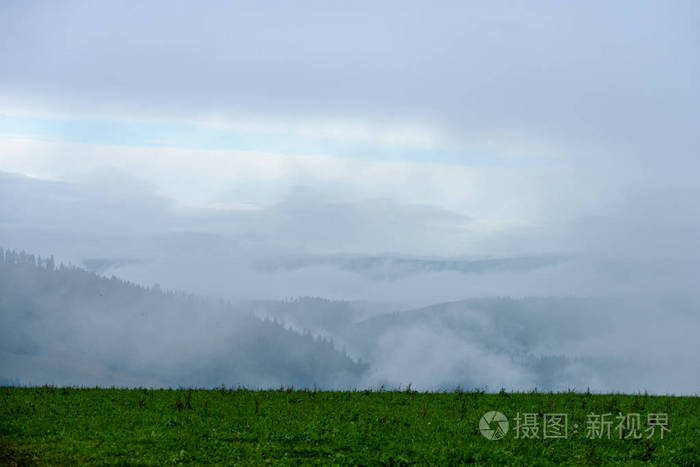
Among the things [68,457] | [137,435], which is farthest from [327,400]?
[68,457]

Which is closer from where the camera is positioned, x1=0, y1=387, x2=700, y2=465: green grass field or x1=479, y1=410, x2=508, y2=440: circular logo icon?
x1=0, y1=387, x2=700, y2=465: green grass field

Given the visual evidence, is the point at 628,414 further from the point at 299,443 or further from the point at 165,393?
the point at 165,393

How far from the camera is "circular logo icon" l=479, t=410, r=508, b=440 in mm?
23016

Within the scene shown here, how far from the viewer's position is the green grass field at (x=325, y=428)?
65.5 ft

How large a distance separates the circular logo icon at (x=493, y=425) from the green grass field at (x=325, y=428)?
0.26m

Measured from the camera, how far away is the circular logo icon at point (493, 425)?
23016 millimetres

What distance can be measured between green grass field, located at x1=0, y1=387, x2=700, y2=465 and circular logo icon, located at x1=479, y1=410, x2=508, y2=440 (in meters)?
0.26

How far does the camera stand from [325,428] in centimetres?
2306

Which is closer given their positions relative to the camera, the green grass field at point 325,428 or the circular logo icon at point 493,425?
the green grass field at point 325,428

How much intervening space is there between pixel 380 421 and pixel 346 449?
13.6 ft

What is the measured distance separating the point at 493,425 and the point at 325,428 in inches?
260

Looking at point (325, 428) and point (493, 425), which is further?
point (493, 425)

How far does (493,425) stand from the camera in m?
24.5

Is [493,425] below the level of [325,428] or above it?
above
